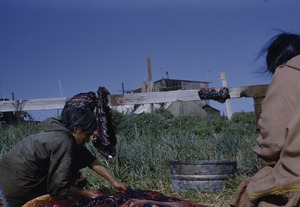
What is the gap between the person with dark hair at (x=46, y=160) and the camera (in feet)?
9.89

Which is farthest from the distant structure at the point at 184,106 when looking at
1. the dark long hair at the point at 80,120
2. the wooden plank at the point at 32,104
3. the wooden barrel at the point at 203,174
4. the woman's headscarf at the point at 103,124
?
the dark long hair at the point at 80,120

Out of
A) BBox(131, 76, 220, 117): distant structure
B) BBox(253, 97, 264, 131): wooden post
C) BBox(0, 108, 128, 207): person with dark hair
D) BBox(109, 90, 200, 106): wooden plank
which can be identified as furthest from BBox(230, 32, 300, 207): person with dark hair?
BBox(131, 76, 220, 117): distant structure

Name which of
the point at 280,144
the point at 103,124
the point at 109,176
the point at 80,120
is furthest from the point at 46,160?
the point at 280,144

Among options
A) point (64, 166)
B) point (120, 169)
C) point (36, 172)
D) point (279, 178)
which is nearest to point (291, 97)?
point (279, 178)

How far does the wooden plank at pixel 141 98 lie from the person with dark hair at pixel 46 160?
1.95 meters

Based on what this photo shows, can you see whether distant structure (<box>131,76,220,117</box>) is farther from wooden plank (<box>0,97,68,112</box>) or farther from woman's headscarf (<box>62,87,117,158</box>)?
woman's headscarf (<box>62,87,117,158</box>)

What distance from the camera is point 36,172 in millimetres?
3166

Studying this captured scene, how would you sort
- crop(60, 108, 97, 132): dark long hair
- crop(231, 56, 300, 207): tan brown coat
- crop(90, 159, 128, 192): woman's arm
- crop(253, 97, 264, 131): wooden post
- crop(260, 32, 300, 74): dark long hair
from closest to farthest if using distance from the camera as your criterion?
crop(231, 56, 300, 207): tan brown coat < crop(260, 32, 300, 74): dark long hair < crop(60, 108, 97, 132): dark long hair < crop(90, 159, 128, 192): woman's arm < crop(253, 97, 264, 131): wooden post

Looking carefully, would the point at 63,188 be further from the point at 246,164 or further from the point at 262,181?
the point at 246,164

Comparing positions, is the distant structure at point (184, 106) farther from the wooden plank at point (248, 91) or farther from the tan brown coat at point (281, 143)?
the tan brown coat at point (281, 143)

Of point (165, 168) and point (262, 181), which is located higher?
point (262, 181)

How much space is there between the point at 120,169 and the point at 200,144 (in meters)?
1.94

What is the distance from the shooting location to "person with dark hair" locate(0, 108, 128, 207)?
119 inches

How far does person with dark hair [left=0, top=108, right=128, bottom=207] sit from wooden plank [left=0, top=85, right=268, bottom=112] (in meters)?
1.95
